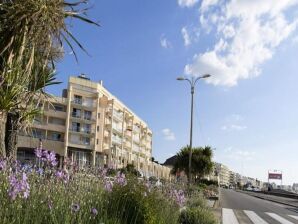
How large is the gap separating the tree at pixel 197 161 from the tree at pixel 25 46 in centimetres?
5388

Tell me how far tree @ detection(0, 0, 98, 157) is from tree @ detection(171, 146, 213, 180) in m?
53.9

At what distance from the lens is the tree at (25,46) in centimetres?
750

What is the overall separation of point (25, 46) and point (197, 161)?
54.9 m

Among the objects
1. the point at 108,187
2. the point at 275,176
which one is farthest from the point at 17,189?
the point at 275,176

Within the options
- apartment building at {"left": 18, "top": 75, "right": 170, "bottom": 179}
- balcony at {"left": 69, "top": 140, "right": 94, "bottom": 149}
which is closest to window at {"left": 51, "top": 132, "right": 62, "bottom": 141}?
apartment building at {"left": 18, "top": 75, "right": 170, "bottom": 179}

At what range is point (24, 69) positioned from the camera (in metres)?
7.88

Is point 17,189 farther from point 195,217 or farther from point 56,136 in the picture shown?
point 56,136

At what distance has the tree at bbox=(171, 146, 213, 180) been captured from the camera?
202ft

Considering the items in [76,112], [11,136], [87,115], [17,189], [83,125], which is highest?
[76,112]

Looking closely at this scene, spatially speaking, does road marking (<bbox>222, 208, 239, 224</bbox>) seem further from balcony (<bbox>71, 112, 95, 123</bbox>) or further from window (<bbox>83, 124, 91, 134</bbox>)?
window (<bbox>83, 124, 91, 134</bbox>)

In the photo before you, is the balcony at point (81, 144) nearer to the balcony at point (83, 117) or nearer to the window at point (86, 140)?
the window at point (86, 140)

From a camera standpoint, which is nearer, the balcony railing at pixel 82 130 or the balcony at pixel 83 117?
the balcony railing at pixel 82 130

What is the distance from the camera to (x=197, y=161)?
61688mm

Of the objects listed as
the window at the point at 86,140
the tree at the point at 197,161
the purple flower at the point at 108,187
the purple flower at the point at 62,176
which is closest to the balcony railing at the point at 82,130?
the window at the point at 86,140
